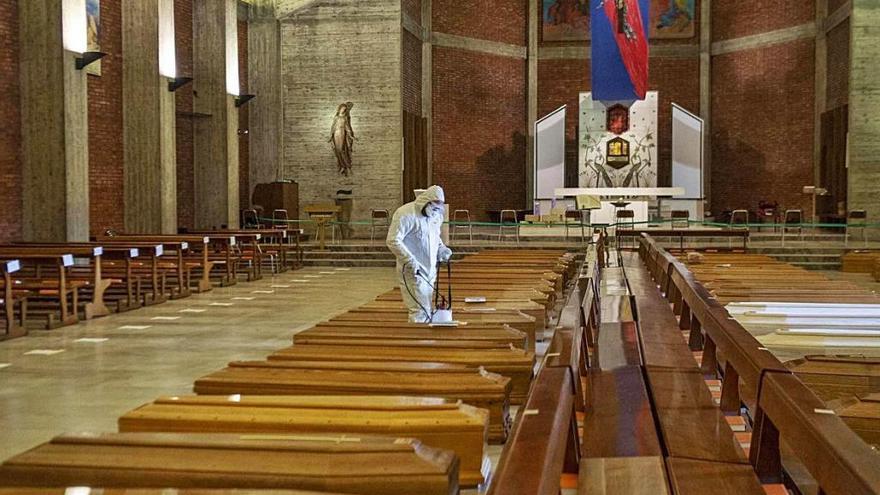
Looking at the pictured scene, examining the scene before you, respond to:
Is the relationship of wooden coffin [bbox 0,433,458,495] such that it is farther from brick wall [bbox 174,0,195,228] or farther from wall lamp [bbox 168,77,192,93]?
brick wall [bbox 174,0,195,228]

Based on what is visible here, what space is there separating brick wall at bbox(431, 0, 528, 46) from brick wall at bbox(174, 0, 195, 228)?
23.3 feet

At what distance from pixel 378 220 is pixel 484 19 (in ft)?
22.6

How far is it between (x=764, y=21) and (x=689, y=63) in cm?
225

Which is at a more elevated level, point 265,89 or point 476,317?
point 265,89

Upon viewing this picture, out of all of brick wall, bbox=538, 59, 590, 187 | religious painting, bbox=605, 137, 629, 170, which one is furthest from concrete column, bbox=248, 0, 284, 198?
religious painting, bbox=605, 137, 629, 170

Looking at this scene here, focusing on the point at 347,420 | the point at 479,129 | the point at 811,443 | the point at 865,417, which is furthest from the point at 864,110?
the point at 811,443

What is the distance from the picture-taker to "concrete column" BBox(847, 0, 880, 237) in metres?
19.8

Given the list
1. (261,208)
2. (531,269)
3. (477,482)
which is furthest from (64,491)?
(261,208)

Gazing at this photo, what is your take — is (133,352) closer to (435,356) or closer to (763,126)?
(435,356)

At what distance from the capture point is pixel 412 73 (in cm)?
2322

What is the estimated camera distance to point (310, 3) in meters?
21.8

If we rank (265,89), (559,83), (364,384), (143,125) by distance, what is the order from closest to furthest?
(364,384) < (143,125) < (265,89) < (559,83)

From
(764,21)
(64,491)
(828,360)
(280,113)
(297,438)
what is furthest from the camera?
(764,21)

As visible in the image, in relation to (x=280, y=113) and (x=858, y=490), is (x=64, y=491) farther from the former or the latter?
(x=280, y=113)
